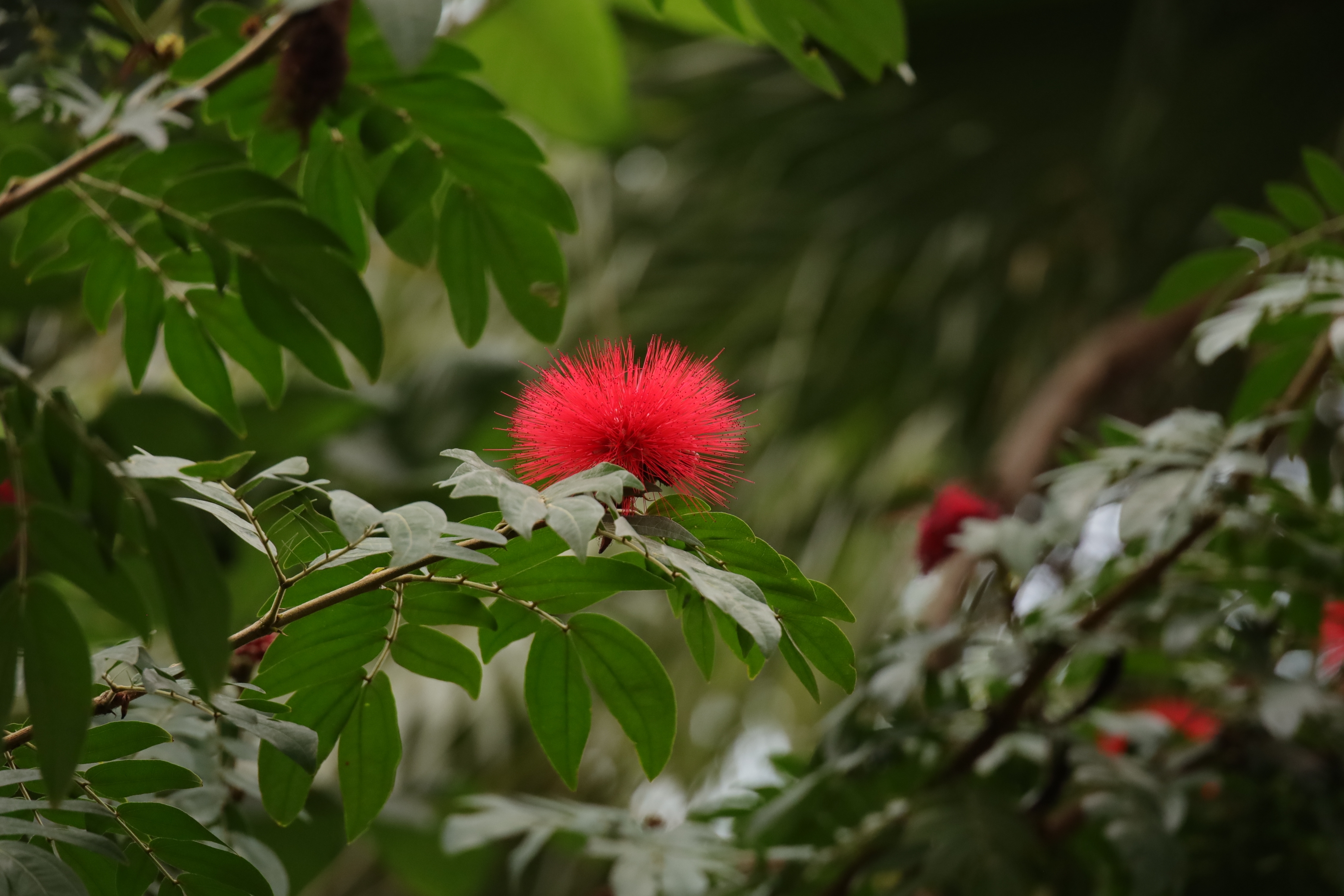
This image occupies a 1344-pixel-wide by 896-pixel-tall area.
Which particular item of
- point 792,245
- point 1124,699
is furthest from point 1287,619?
point 792,245

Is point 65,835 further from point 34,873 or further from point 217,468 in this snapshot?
point 217,468

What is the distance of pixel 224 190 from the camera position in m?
0.40

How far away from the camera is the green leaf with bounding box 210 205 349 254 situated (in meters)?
0.39

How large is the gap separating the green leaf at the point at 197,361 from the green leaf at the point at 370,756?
0.15 m

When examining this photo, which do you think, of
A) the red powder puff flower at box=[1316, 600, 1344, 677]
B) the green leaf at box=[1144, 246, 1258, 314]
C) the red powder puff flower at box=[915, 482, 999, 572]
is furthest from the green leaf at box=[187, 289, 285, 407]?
the red powder puff flower at box=[1316, 600, 1344, 677]

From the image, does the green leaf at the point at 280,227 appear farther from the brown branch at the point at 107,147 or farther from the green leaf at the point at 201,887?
the green leaf at the point at 201,887

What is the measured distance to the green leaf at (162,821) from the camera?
359 mm

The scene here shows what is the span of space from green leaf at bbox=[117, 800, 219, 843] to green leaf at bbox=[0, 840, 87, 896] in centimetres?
5

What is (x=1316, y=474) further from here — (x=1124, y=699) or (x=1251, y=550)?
(x=1124, y=699)

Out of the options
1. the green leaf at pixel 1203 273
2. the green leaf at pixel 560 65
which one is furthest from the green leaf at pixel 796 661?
the green leaf at pixel 560 65

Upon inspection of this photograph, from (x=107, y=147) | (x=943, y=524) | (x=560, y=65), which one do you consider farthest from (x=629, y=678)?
(x=560, y=65)

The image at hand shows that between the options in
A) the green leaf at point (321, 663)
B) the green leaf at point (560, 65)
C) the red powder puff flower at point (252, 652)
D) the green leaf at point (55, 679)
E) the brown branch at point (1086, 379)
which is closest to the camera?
the green leaf at point (55, 679)

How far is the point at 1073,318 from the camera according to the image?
4.74 feet

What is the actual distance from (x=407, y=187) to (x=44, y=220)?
0.51 feet
